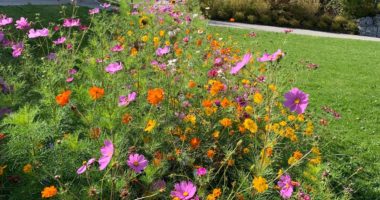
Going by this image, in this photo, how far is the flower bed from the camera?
1.73m

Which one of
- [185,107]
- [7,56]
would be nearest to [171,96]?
[185,107]

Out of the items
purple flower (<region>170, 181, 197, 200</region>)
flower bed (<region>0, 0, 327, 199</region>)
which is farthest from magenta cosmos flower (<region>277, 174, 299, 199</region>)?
purple flower (<region>170, 181, 197, 200</region>)

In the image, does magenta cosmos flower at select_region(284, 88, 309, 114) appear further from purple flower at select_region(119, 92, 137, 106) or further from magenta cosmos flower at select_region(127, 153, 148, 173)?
purple flower at select_region(119, 92, 137, 106)

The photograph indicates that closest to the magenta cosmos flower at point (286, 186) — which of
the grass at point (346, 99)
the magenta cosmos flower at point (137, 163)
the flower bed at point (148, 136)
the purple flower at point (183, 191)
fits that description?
the flower bed at point (148, 136)

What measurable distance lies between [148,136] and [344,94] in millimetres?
3736

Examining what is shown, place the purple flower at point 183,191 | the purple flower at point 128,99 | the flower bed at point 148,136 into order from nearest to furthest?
the purple flower at point 183,191 < the flower bed at point 148,136 < the purple flower at point 128,99

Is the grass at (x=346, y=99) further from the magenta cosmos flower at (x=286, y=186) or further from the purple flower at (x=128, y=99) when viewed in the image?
the purple flower at (x=128, y=99)

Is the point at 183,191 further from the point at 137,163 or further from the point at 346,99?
the point at 346,99

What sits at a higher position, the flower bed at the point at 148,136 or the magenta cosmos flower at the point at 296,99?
the magenta cosmos flower at the point at 296,99

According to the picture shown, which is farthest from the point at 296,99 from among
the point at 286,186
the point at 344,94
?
the point at 344,94

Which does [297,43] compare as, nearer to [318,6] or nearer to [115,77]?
[318,6]

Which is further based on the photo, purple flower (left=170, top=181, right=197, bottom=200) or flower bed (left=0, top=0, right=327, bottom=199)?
flower bed (left=0, top=0, right=327, bottom=199)

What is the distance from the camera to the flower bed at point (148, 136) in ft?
5.66

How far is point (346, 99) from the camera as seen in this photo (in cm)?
506
